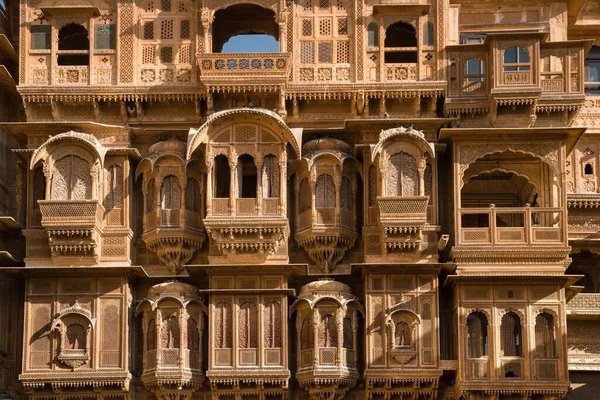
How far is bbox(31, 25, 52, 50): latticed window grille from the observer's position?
1194 inches

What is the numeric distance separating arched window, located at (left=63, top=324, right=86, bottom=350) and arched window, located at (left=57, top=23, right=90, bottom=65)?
17.6 feet

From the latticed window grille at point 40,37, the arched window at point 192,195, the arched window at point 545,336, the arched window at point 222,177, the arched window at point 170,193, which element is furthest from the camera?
the latticed window grille at point 40,37

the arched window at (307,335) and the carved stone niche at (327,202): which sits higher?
the carved stone niche at (327,202)

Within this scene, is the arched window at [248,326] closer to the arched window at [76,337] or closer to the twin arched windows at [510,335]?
the arched window at [76,337]

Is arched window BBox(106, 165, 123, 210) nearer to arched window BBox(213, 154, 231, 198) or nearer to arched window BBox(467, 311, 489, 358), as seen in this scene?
arched window BBox(213, 154, 231, 198)

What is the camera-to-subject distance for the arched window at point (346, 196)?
29.5 meters

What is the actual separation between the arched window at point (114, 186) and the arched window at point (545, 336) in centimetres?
826

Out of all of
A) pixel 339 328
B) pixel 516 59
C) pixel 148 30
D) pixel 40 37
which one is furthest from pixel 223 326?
pixel 516 59

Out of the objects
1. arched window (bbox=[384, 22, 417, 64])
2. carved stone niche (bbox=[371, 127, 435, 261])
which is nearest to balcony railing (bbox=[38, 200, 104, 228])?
carved stone niche (bbox=[371, 127, 435, 261])

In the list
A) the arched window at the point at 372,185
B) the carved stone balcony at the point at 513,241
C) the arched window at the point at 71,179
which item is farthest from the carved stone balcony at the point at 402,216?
the arched window at the point at 71,179

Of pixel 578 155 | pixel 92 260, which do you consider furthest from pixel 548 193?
pixel 92 260

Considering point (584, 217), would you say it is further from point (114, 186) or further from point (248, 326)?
point (114, 186)

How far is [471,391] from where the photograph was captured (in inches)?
1110

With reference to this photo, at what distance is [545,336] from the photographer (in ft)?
94.2
